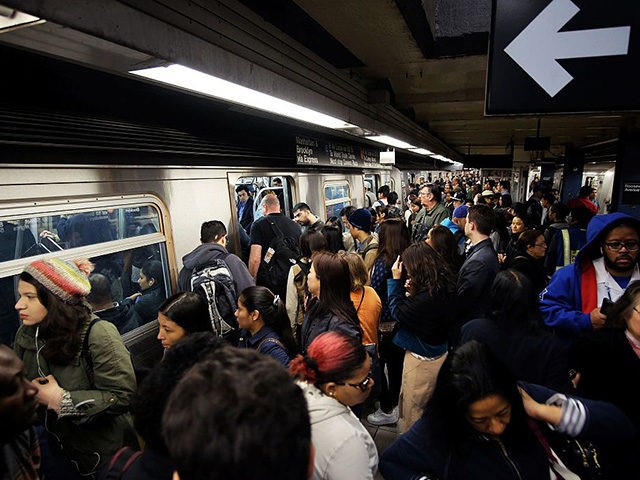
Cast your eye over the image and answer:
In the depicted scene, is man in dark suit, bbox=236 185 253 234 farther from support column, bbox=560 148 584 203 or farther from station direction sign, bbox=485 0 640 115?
support column, bbox=560 148 584 203

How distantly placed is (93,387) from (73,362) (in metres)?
0.16

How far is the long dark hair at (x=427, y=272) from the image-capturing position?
2299 millimetres

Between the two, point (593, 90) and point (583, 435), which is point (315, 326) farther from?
point (593, 90)

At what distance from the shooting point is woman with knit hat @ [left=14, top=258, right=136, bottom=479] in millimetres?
1724

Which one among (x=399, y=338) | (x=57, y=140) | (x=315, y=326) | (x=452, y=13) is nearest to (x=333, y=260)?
(x=315, y=326)

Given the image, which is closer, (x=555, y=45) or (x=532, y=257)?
(x=555, y=45)

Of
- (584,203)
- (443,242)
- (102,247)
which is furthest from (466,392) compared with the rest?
(584,203)

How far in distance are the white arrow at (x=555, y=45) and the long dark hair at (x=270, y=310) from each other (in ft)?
6.53

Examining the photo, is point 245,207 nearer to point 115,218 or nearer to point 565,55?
point 115,218

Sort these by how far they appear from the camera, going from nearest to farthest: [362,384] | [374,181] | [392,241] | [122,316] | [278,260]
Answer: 1. [362,384]
2. [122,316]
3. [392,241]
4. [278,260]
5. [374,181]

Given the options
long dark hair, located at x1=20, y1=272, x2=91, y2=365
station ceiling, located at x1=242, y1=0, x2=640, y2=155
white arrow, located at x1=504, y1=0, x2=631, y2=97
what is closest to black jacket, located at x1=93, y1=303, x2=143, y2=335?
long dark hair, located at x1=20, y1=272, x2=91, y2=365

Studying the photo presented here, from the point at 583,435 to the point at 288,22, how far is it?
2717mm

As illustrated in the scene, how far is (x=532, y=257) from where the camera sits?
3609 mm

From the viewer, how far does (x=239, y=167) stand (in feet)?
13.3
